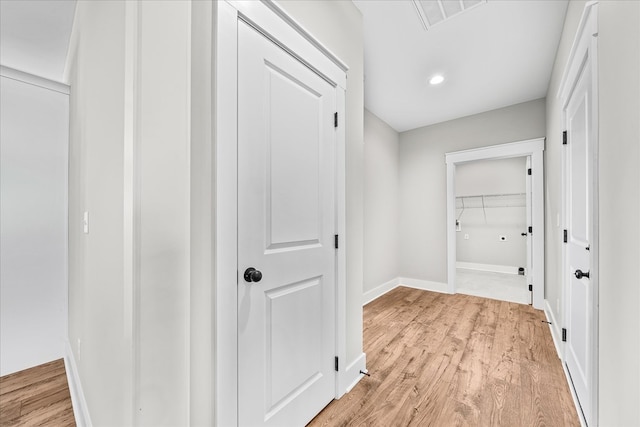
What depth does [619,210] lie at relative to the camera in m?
0.98

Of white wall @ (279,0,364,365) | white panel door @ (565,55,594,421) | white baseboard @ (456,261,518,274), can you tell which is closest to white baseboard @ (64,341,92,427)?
white wall @ (279,0,364,365)

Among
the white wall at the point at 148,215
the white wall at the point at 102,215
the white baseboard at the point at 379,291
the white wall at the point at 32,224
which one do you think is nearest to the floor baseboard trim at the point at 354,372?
the white wall at the point at 148,215

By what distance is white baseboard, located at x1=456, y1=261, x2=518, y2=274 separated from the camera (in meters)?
5.50

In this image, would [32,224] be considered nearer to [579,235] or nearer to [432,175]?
[579,235]

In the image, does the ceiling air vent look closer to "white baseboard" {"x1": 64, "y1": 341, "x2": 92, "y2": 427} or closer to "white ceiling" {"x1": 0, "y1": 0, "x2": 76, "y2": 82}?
"white ceiling" {"x1": 0, "y1": 0, "x2": 76, "y2": 82}

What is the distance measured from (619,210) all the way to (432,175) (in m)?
3.30

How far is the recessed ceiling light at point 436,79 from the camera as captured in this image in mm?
2855

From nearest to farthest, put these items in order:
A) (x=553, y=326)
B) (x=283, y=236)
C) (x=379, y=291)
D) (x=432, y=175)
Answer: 1. (x=283, y=236)
2. (x=553, y=326)
3. (x=379, y=291)
4. (x=432, y=175)

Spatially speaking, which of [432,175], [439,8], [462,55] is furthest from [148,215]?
[432,175]

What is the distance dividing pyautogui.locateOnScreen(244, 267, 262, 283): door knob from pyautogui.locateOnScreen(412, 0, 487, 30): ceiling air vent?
2.14m

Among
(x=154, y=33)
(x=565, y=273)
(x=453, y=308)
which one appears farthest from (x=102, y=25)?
(x=453, y=308)

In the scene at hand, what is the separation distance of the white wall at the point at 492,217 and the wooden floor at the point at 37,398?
634 centimetres

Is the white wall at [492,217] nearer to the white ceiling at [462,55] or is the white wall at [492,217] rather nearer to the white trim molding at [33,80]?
the white ceiling at [462,55]

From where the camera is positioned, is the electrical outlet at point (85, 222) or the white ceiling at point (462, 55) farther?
the white ceiling at point (462, 55)
